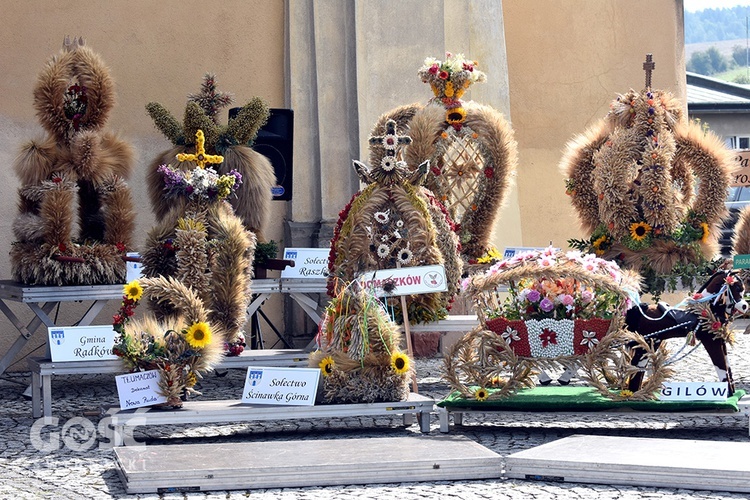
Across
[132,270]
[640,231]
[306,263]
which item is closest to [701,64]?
[640,231]

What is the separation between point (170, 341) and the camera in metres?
6.50

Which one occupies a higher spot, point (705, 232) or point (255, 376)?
point (705, 232)

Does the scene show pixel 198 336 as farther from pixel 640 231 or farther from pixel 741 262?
pixel 640 231

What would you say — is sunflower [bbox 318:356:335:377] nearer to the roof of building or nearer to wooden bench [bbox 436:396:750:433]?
wooden bench [bbox 436:396:750:433]

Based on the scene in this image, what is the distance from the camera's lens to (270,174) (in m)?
8.33

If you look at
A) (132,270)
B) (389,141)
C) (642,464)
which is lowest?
(642,464)

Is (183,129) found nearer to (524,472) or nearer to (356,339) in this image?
(356,339)

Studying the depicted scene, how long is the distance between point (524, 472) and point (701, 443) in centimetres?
98

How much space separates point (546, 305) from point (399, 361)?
0.86 m

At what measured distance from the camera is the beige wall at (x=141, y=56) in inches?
376

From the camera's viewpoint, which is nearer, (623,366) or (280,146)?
(623,366)

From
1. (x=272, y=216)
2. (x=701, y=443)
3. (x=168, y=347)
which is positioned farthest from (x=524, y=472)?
(x=272, y=216)

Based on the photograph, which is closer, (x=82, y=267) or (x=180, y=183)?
(x=180, y=183)

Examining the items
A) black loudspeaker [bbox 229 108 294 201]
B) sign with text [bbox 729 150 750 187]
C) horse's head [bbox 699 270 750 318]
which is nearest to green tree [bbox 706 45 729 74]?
sign with text [bbox 729 150 750 187]
